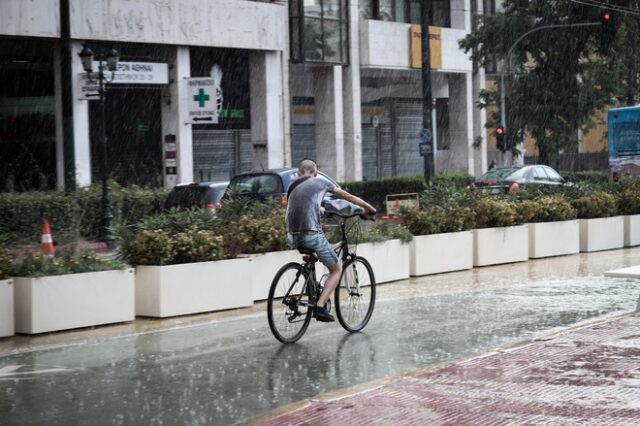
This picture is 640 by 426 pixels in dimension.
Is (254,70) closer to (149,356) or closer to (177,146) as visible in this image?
(177,146)

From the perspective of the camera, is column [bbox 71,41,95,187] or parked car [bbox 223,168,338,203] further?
column [bbox 71,41,95,187]

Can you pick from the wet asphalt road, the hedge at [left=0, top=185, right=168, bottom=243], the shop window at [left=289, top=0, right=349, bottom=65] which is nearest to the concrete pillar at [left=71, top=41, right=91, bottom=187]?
the hedge at [left=0, top=185, right=168, bottom=243]

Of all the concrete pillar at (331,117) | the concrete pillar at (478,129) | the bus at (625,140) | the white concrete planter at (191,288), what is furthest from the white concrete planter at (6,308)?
the concrete pillar at (478,129)

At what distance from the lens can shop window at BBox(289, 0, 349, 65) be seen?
38.2 meters

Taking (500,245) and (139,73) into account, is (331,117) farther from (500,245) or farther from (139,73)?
(500,245)

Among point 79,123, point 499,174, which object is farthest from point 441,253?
point 79,123

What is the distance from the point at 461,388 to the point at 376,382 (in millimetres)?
674

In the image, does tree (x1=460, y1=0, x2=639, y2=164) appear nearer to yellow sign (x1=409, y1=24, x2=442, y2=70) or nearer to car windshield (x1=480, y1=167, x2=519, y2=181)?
yellow sign (x1=409, y1=24, x2=442, y2=70)

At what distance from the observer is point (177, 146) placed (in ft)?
111

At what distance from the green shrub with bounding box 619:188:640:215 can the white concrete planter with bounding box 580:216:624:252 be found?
60cm

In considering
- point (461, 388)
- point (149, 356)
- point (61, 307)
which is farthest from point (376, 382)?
point (61, 307)

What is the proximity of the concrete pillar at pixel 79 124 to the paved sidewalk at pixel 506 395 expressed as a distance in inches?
898

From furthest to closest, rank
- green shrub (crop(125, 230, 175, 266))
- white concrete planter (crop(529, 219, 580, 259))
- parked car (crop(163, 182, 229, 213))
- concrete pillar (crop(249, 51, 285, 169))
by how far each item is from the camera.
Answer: concrete pillar (crop(249, 51, 285, 169)), parked car (crop(163, 182, 229, 213)), white concrete planter (crop(529, 219, 580, 259)), green shrub (crop(125, 230, 175, 266))

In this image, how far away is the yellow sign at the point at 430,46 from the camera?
43.9 m
